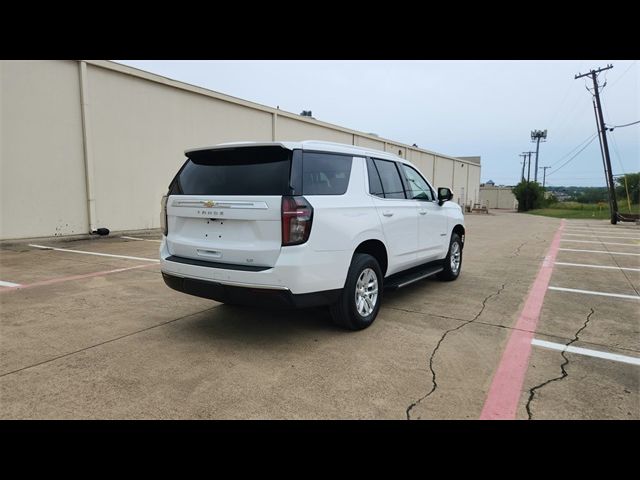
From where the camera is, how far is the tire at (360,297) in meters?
4.29

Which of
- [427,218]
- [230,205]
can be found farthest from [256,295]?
[427,218]

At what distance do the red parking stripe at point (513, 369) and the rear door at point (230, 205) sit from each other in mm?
2006

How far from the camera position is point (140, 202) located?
44.6 feet

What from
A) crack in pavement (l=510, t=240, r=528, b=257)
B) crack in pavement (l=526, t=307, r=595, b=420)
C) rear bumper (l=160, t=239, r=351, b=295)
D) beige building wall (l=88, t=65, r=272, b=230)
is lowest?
crack in pavement (l=526, t=307, r=595, b=420)

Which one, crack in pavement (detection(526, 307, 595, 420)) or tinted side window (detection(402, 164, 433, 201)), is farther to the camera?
tinted side window (detection(402, 164, 433, 201))

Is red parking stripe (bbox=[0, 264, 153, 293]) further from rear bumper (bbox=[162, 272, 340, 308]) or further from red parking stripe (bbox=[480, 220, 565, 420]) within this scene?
red parking stripe (bbox=[480, 220, 565, 420])

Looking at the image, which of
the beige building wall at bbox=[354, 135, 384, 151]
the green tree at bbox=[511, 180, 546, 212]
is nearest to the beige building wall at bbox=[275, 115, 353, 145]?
the beige building wall at bbox=[354, 135, 384, 151]

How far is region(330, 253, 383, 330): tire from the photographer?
14.1 ft

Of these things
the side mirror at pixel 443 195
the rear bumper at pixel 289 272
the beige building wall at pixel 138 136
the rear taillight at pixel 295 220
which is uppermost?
the beige building wall at pixel 138 136

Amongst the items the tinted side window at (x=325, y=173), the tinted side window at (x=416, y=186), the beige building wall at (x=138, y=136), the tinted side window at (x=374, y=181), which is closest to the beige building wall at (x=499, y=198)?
the beige building wall at (x=138, y=136)

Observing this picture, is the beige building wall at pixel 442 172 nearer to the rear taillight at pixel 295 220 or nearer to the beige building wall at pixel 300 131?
the beige building wall at pixel 300 131

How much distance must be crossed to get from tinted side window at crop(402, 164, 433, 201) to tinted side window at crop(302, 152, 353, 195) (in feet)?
4.71
